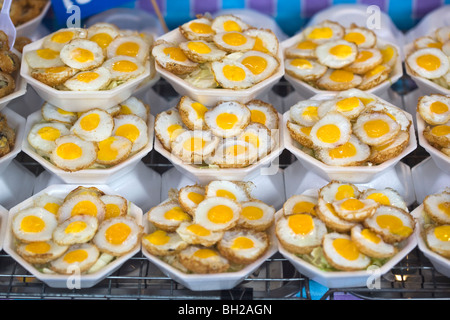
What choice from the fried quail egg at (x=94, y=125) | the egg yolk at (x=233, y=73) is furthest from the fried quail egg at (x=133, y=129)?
the egg yolk at (x=233, y=73)

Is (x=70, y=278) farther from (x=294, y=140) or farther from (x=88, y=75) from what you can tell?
(x=294, y=140)

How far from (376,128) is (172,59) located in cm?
108

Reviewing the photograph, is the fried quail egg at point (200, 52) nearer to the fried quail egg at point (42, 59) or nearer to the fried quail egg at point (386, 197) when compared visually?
the fried quail egg at point (42, 59)

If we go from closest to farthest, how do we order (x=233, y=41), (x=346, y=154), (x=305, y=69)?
(x=346, y=154), (x=233, y=41), (x=305, y=69)

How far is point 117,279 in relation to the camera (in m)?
2.67

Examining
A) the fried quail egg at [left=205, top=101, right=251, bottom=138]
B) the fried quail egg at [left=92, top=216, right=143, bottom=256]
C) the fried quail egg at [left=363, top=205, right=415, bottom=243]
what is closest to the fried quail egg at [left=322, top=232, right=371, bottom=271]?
the fried quail egg at [left=363, top=205, right=415, bottom=243]

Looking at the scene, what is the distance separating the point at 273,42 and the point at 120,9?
4.09 ft

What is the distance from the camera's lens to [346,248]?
2.45 meters

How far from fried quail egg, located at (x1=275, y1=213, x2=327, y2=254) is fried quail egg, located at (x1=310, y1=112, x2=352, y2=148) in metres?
0.41

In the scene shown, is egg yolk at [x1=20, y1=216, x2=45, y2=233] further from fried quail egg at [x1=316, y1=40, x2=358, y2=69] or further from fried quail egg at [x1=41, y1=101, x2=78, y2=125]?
fried quail egg at [x1=316, y1=40, x2=358, y2=69]

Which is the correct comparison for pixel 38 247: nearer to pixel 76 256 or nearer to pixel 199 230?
pixel 76 256

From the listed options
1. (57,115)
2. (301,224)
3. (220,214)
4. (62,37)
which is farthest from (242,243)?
(62,37)

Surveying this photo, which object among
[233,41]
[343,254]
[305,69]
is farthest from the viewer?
[305,69]
